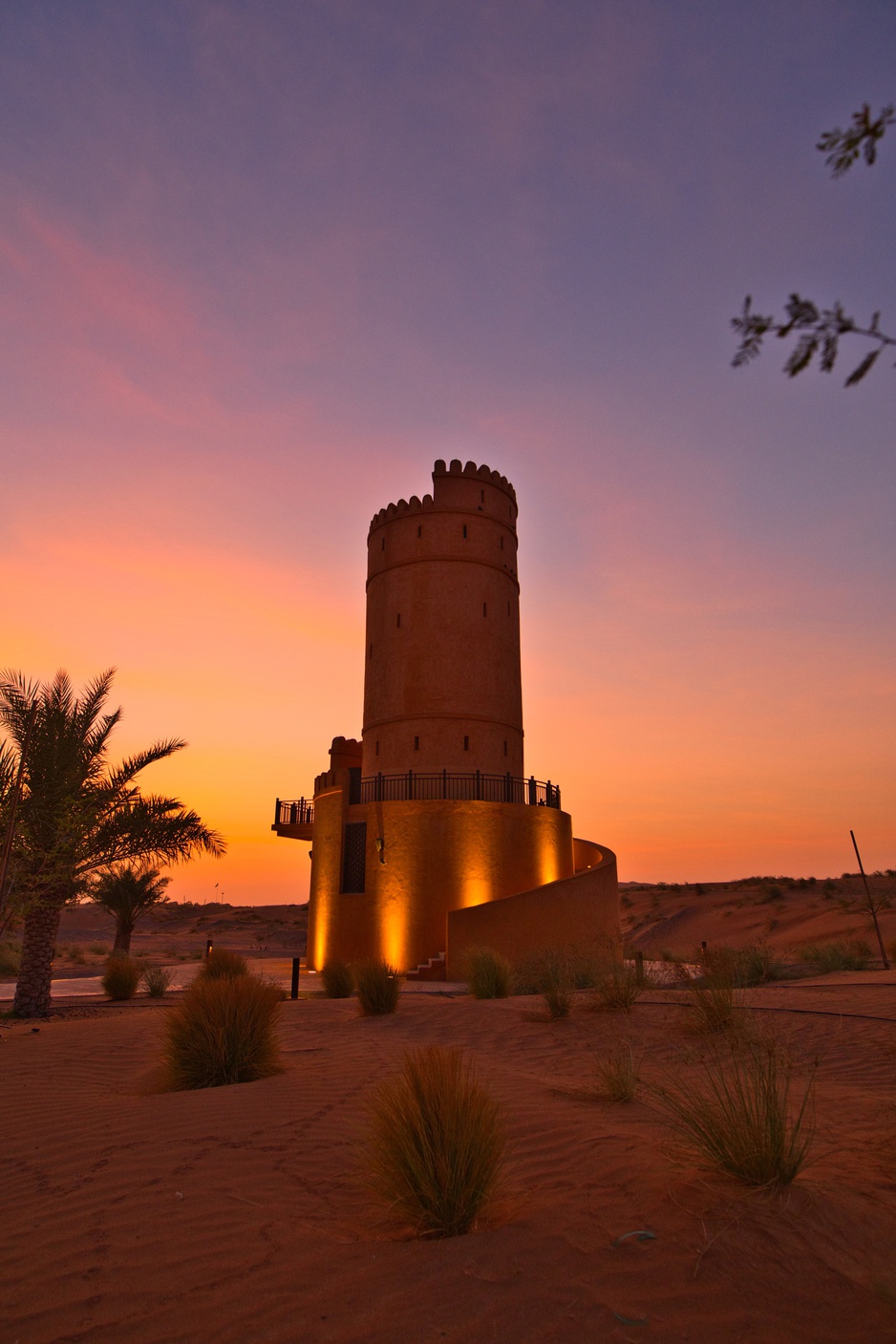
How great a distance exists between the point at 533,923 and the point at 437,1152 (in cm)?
1654

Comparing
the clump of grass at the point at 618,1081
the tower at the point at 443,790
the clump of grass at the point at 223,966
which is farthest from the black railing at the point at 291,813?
the clump of grass at the point at 618,1081

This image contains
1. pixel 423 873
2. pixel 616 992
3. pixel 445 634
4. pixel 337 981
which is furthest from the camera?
pixel 445 634

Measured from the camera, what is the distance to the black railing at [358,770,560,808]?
23031mm

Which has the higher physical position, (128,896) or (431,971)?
(128,896)

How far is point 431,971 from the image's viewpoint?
1962 cm

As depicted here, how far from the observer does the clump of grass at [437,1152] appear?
12.2 ft

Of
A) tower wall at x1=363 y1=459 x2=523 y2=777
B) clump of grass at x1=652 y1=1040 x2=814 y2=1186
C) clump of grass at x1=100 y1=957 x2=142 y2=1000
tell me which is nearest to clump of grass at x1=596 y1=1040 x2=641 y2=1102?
clump of grass at x1=652 y1=1040 x2=814 y2=1186

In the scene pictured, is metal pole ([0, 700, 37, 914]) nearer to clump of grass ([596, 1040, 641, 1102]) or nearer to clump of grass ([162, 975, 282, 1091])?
clump of grass ([162, 975, 282, 1091])

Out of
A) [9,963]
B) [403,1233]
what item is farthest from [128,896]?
[403,1233]

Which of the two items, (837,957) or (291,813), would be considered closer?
(837,957)

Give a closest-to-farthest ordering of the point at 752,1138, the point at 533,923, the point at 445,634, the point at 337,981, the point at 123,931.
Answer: the point at 752,1138
the point at 337,981
the point at 533,923
the point at 445,634
the point at 123,931

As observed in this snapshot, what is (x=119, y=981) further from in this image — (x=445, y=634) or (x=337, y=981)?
(x=445, y=634)

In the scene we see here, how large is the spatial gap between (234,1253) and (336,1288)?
2.08ft

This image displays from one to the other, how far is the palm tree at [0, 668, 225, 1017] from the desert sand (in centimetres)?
752
